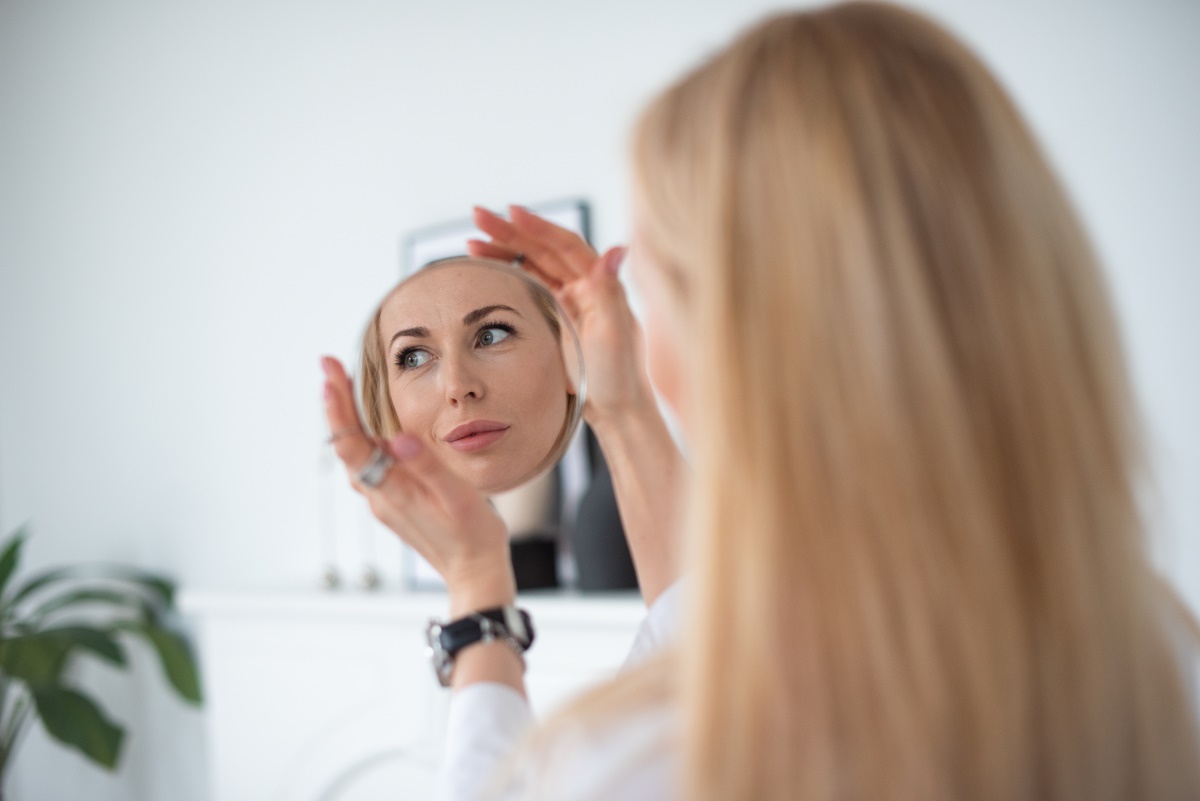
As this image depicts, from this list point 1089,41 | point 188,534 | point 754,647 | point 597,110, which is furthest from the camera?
point 188,534

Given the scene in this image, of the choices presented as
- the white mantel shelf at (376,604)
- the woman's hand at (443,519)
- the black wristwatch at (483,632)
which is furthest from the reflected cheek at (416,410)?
the white mantel shelf at (376,604)

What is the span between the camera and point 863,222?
2.03 feet

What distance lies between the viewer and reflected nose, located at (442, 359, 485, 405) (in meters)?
0.95

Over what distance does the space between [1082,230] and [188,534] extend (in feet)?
9.31

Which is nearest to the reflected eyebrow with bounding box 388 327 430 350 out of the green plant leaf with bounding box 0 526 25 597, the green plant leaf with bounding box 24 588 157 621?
the green plant leaf with bounding box 24 588 157 621

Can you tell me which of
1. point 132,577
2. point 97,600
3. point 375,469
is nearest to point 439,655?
point 375,469

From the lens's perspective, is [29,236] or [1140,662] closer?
[1140,662]

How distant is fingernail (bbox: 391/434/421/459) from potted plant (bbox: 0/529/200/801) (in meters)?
2.25

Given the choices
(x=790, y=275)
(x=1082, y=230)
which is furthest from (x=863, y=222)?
(x=1082, y=230)

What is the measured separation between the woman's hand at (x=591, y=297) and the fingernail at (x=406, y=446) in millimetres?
264

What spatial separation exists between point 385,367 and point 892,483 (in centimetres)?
52

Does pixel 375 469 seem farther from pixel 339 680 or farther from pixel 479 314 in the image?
pixel 339 680

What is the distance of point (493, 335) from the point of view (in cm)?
98

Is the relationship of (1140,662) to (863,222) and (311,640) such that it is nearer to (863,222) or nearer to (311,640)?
(863,222)
